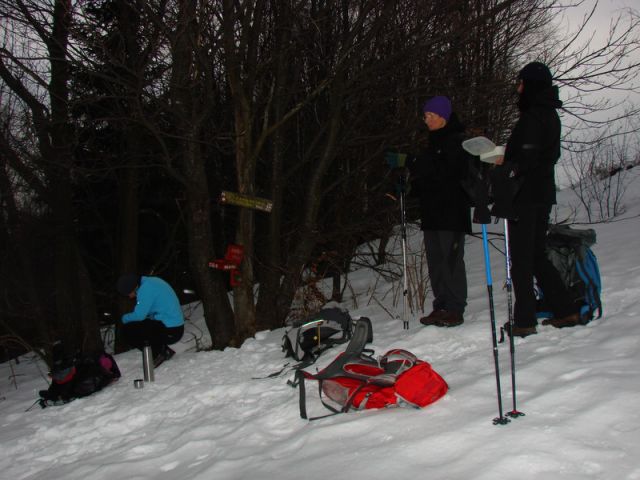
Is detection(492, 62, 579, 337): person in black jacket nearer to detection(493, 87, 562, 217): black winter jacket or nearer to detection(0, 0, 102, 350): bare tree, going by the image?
detection(493, 87, 562, 217): black winter jacket

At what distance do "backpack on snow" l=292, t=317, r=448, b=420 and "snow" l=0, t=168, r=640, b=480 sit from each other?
0.09m

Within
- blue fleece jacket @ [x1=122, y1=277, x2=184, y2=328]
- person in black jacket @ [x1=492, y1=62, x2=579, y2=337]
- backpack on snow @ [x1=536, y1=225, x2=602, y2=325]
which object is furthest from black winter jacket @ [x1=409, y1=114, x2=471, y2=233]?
blue fleece jacket @ [x1=122, y1=277, x2=184, y2=328]

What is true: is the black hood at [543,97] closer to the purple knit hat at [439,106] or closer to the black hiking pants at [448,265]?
the purple knit hat at [439,106]

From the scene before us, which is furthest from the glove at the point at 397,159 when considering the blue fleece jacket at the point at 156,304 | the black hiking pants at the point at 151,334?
the black hiking pants at the point at 151,334

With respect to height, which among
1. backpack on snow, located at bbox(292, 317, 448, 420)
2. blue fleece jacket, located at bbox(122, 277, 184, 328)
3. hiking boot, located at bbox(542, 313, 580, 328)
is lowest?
backpack on snow, located at bbox(292, 317, 448, 420)

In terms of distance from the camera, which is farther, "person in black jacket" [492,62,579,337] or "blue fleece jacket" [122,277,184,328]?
"blue fleece jacket" [122,277,184,328]

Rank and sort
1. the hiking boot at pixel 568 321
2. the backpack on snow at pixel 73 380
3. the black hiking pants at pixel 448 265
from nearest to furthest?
the hiking boot at pixel 568 321 < the black hiking pants at pixel 448 265 < the backpack on snow at pixel 73 380

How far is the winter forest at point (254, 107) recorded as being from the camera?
6340 millimetres

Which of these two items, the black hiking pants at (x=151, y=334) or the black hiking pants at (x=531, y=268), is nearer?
the black hiking pants at (x=531, y=268)

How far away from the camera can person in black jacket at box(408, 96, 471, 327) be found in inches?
206

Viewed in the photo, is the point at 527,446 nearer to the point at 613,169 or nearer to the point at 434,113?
the point at 434,113

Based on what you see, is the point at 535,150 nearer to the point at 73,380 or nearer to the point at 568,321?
the point at 568,321

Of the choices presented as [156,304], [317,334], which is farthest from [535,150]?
[156,304]

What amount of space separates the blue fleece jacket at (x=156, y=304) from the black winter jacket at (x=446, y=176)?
2968mm
